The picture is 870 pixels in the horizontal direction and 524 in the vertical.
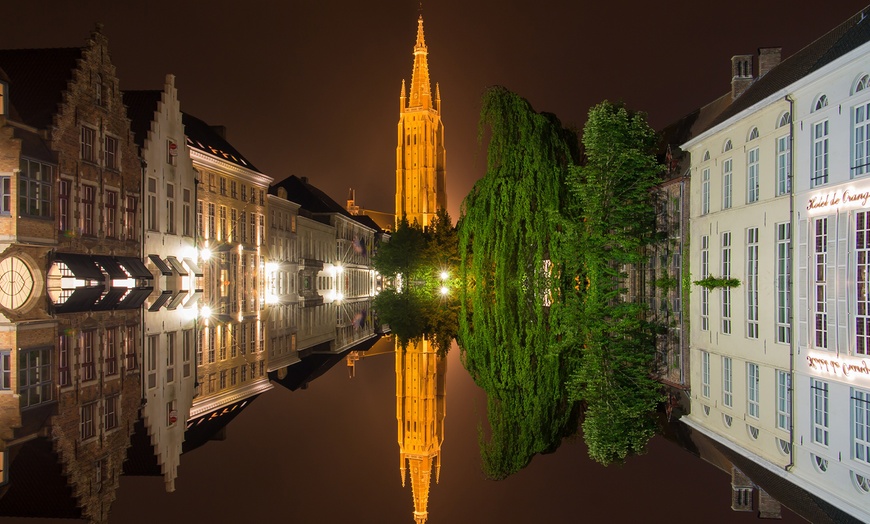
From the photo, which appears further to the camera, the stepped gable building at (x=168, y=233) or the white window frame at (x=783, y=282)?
the stepped gable building at (x=168, y=233)

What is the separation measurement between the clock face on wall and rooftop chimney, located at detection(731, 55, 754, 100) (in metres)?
28.1

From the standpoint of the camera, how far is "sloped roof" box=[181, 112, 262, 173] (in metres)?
45.2

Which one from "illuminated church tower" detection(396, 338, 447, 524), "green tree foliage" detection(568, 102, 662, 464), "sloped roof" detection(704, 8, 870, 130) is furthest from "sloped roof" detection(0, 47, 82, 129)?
"sloped roof" detection(704, 8, 870, 130)

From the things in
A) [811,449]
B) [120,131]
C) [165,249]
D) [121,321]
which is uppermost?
[120,131]

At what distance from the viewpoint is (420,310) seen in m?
47.1

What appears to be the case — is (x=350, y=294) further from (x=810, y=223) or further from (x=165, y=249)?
(x=810, y=223)

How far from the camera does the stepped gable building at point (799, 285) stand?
16.3 metres

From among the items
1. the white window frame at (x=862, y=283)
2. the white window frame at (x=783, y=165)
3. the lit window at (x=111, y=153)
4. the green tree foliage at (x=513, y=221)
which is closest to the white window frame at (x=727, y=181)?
the white window frame at (x=783, y=165)

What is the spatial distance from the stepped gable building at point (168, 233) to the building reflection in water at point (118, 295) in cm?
11

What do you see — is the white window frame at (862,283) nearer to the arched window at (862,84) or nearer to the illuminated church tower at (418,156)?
the arched window at (862,84)

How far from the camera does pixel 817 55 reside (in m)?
21.9

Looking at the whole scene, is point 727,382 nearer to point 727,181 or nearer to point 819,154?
point 819,154

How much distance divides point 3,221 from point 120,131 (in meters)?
9.35

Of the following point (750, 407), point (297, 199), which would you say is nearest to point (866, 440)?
point (750, 407)
